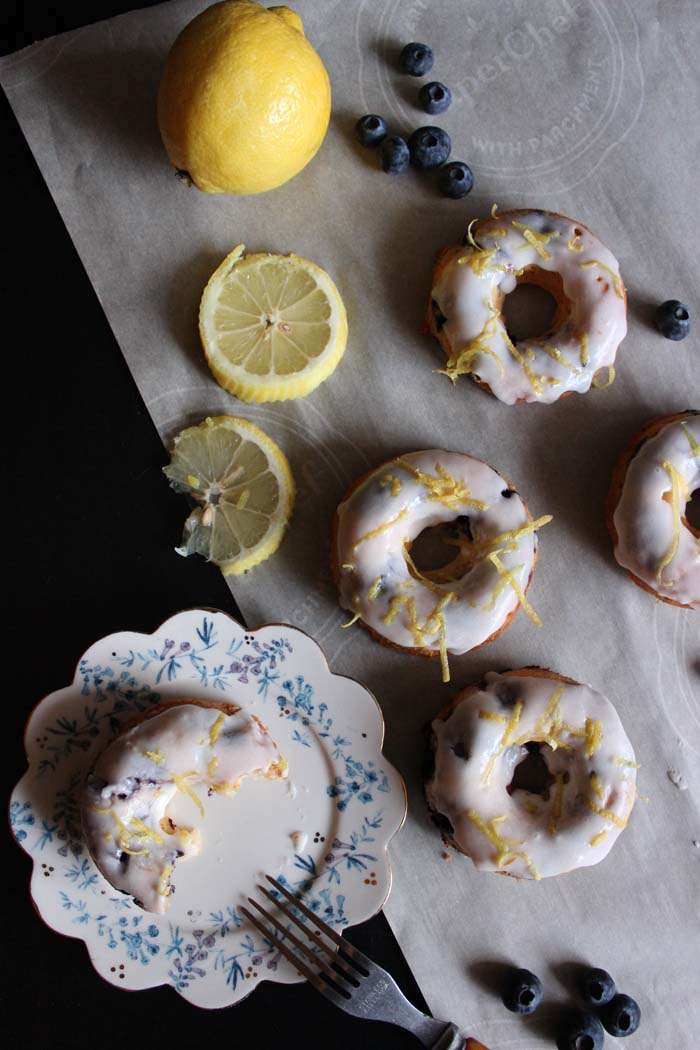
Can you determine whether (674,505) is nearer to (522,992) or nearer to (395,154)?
(395,154)

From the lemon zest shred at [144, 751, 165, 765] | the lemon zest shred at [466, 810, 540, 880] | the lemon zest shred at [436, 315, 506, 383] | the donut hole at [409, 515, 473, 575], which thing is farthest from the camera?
the donut hole at [409, 515, 473, 575]

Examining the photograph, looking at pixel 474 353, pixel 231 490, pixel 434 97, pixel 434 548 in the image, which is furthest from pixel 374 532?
pixel 434 97

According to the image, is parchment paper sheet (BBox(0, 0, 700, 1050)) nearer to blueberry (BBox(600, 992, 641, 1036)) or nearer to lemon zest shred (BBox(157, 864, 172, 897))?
blueberry (BBox(600, 992, 641, 1036))

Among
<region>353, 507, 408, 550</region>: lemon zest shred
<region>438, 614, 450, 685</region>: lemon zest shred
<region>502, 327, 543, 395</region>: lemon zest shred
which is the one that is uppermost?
<region>502, 327, 543, 395</region>: lemon zest shred

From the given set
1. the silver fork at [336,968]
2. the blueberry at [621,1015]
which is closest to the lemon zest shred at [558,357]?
the silver fork at [336,968]

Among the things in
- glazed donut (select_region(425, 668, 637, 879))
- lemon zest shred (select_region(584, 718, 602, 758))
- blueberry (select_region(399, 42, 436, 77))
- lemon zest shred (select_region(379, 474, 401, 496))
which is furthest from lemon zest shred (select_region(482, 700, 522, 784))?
blueberry (select_region(399, 42, 436, 77))

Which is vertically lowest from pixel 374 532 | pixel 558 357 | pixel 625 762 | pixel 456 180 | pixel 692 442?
pixel 625 762
